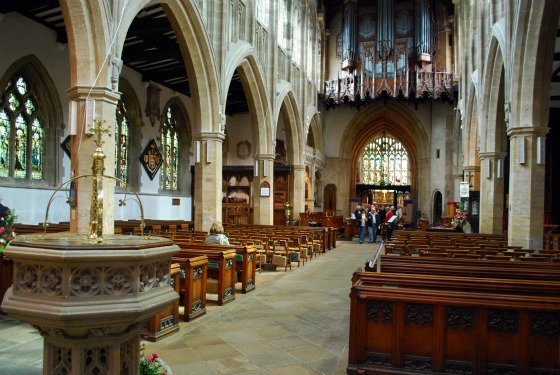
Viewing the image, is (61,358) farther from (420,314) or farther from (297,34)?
(297,34)

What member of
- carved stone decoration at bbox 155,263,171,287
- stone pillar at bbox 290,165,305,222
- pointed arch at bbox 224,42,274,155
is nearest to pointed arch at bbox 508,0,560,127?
pointed arch at bbox 224,42,274,155

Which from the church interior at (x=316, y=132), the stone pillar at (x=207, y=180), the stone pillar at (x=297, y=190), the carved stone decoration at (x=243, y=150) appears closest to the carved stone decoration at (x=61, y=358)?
the church interior at (x=316, y=132)

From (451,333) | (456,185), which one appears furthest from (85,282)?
(456,185)

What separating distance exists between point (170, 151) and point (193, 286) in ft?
48.4

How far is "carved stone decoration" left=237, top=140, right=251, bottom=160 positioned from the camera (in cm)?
2415

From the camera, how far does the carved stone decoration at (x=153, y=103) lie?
17.9 m

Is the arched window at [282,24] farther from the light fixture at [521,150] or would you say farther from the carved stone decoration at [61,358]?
the carved stone decoration at [61,358]

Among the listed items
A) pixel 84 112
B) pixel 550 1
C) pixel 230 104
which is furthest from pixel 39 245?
pixel 230 104

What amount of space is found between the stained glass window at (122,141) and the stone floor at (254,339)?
34.7 feet

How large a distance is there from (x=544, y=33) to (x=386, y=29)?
1662 cm

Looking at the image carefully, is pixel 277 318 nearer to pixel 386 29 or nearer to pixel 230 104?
pixel 230 104

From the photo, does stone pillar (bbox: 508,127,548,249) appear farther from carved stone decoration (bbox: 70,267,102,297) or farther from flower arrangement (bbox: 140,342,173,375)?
carved stone decoration (bbox: 70,267,102,297)

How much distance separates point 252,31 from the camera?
51.2 ft

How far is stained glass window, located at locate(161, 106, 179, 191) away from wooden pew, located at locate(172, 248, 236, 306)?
1260cm
